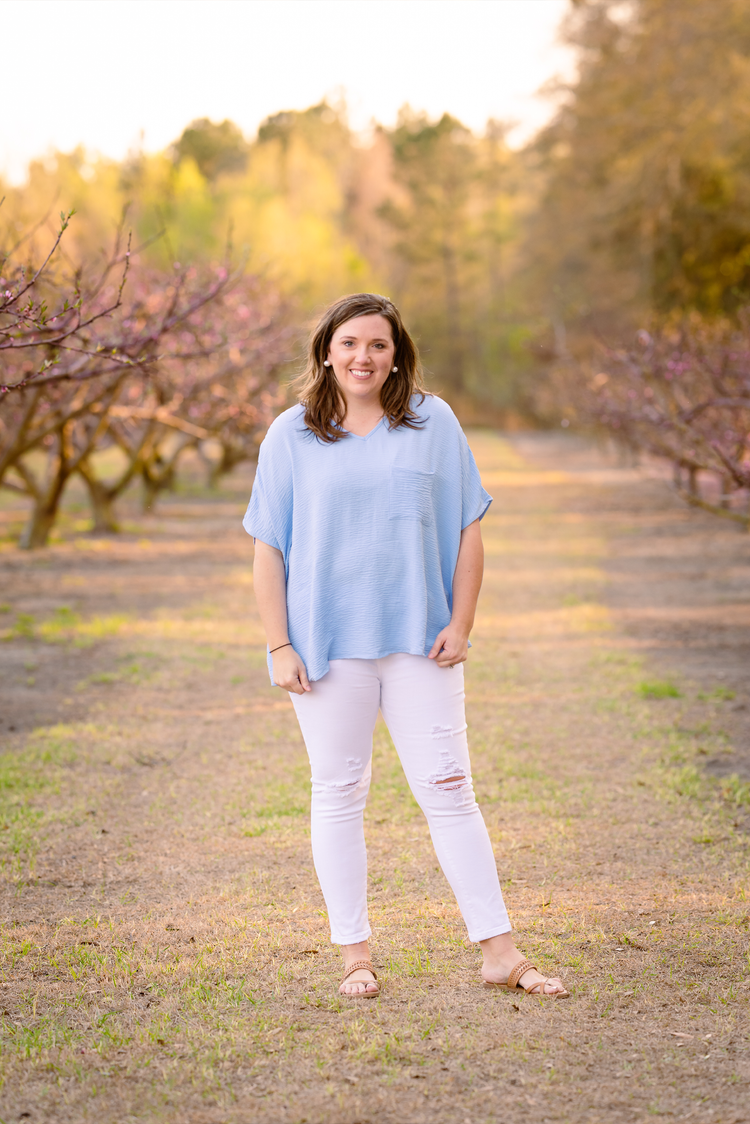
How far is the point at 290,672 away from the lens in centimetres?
307

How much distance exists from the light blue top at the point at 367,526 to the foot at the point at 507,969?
34.3 inches

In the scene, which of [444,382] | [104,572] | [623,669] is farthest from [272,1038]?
[444,382]

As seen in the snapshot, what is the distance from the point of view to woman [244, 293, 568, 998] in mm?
3061

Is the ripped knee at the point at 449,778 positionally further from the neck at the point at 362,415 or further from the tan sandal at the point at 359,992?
the neck at the point at 362,415

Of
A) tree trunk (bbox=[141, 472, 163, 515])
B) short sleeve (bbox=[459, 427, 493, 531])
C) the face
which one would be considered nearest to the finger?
short sleeve (bbox=[459, 427, 493, 531])

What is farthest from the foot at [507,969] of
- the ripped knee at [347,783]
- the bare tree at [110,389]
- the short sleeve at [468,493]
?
the bare tree at [110,389]

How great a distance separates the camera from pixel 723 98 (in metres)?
14.5

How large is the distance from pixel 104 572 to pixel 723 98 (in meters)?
9.50

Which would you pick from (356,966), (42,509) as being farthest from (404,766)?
(42,509)

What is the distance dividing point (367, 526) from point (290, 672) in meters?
0.43

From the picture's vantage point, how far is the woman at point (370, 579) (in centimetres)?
306

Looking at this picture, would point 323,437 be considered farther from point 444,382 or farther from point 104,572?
point 444,382

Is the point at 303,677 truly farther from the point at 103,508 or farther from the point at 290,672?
the point at 103,508

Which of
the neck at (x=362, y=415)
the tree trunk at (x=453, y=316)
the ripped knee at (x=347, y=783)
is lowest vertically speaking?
the ripped knee at (x=347, y=783)
